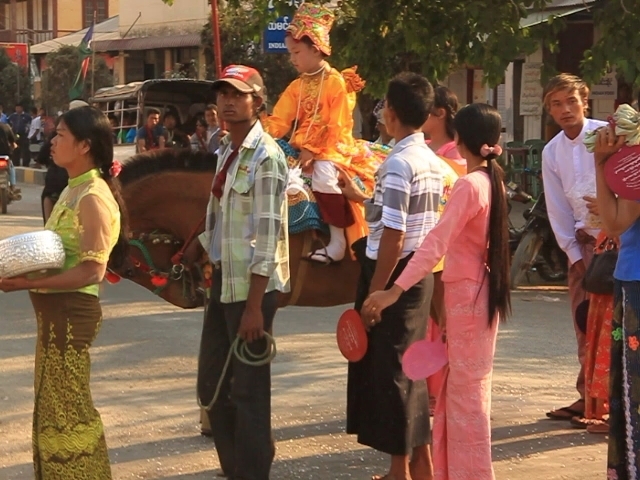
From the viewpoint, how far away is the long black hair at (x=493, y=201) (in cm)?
532

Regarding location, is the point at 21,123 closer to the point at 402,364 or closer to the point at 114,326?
the point at 114,326

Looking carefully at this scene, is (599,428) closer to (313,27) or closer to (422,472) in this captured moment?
(422,472)

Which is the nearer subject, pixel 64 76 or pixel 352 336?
pixel 352 336

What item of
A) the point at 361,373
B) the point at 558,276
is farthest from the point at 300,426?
the point at 558,276

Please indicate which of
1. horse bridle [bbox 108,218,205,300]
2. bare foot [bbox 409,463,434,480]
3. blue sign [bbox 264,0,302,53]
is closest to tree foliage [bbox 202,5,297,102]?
blue sign [bbox 264,0,302,53]

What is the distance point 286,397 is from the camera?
770cm

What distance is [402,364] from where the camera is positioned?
17.9 ft

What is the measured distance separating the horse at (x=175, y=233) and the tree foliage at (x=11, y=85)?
118 feet

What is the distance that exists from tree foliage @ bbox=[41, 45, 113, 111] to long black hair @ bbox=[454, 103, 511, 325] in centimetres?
3085

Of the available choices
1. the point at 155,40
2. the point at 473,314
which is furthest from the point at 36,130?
the point at 473,314

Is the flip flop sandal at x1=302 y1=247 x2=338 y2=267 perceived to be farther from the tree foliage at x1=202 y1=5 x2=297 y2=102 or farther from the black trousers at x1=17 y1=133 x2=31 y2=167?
the black trousers at x1=17 y1=133 x2=31 y2=167

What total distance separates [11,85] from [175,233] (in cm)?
3717

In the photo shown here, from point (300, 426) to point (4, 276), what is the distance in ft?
8.68

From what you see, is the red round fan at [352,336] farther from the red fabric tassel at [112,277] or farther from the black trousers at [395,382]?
the red fabric tassel at [112,277]
